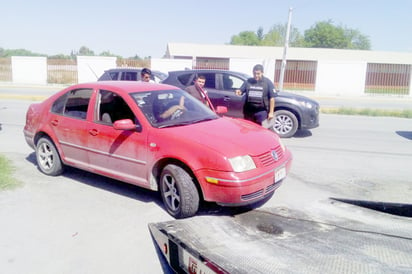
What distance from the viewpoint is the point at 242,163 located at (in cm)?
390

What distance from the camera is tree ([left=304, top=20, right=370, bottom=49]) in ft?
285

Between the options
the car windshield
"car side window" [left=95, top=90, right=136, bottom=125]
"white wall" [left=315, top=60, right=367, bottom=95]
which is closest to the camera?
the car windshield

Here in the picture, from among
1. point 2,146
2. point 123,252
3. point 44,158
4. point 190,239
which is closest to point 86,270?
point 123,252

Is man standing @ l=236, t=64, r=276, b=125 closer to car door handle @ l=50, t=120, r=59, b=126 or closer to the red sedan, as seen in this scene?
the red sedan

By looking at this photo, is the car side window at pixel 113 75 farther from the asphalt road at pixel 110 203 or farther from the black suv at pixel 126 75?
the asphalt road at pixel 110 203

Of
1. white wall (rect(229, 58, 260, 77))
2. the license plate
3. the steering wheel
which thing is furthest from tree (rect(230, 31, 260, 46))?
the license plate

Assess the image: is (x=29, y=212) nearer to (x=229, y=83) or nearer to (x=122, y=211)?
(x=122, y=211)

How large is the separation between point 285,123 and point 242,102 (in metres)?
1.23

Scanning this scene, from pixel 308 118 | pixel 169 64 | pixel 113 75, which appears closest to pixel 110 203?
pixel 308 118

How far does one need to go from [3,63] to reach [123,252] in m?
32.8

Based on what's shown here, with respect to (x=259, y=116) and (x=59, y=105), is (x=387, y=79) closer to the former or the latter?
(x=259, y=116)

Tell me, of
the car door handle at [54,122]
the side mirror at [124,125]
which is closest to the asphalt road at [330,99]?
the car door handle at [54,122]

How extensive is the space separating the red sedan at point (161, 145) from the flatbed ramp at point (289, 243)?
37 centimetres

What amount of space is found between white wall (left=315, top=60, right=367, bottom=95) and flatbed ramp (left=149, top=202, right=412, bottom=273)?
2833 centimetres
